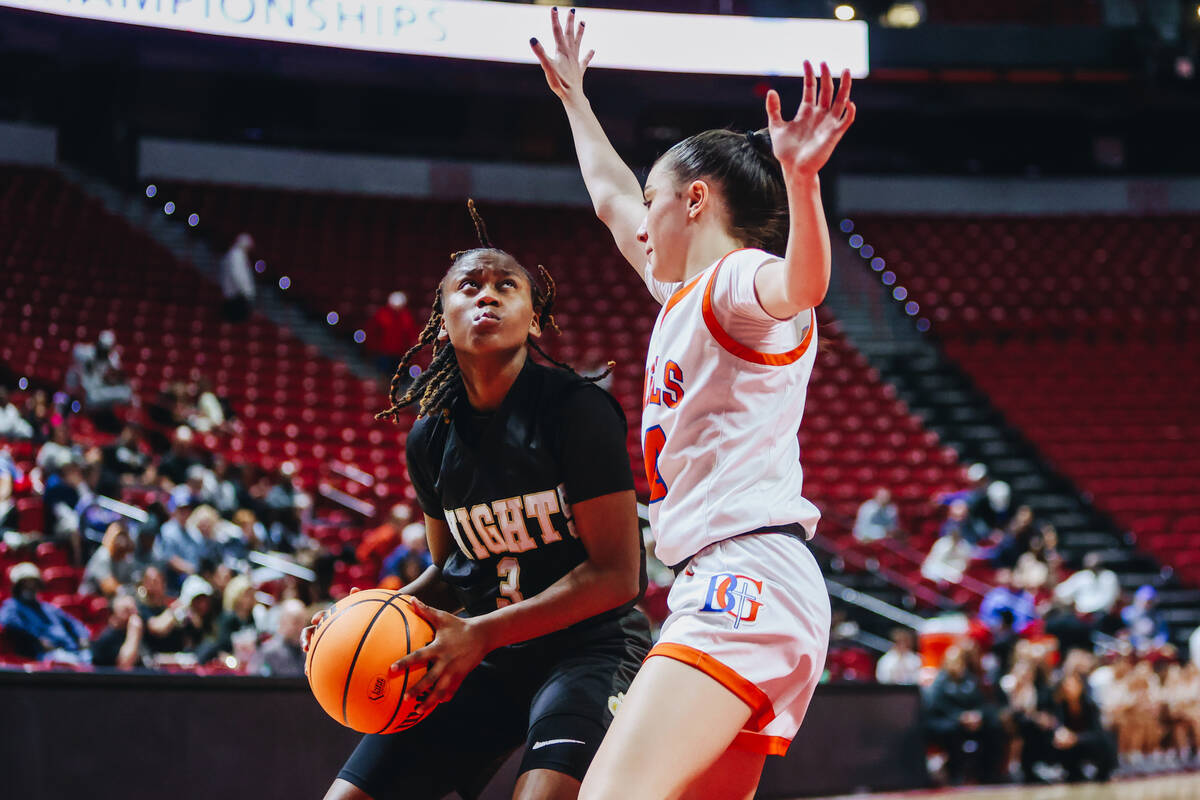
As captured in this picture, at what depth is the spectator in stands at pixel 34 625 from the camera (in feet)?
22.3

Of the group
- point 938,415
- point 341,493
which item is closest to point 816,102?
point 341,493

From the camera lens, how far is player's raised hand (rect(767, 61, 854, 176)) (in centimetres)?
204

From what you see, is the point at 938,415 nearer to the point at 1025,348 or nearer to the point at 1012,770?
the point at 1025,348

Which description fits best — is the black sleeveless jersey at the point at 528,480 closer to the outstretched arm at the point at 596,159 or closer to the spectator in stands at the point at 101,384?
the outstretched arm at the point at 596,159

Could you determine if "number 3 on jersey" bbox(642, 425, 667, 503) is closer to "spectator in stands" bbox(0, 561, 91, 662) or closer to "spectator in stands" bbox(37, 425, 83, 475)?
"spectator in stands" bbox(0, 561, 91, 662)

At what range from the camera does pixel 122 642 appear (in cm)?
680

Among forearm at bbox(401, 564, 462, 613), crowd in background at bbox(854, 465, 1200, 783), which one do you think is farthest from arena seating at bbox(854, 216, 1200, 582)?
forearm at bbox(401, 564, 462, 613)

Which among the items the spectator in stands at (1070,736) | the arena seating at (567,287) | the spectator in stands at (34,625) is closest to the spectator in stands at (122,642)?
the spectator in stands at (34,625)

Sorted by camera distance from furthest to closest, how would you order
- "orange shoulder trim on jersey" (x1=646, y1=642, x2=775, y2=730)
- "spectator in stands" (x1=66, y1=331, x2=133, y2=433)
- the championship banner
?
1. the championship banner
2. "spectator in stands" (x1=66, y1=331, x2=133, y2=433)
3. "orange shoulder trim on jersey" (x1=646, y1=642, x2=775, y2=730)

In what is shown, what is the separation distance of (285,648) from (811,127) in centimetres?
564

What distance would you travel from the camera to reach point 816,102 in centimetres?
210

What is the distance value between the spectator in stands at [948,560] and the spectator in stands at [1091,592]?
906 millimetres

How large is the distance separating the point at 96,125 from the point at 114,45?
1507 mm

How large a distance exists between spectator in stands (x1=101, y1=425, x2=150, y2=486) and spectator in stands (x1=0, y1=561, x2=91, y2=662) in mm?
2448
